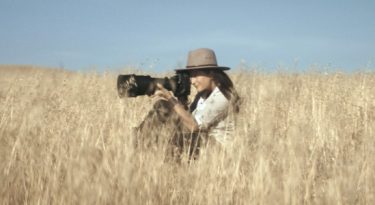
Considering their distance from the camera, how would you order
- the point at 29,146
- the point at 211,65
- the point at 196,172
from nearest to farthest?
the point at 196,172 < the point at 29,146 < the point at 211,65

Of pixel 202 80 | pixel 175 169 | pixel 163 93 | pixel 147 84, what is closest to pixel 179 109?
pixel 163 93

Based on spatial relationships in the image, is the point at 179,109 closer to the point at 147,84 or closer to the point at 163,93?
the point at 163,93

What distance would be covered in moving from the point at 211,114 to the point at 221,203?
4.72 feet

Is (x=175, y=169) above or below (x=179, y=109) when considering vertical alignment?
below

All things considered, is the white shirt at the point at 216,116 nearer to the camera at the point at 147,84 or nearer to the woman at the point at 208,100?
the woman at the point at 208,100

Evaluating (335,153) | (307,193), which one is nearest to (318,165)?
(335,153)

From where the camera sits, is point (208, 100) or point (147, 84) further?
point (208, 100)

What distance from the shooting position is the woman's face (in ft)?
11.5

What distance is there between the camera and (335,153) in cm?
259

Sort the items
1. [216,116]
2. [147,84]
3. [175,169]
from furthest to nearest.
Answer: [216,116], [147,84], [175,169]

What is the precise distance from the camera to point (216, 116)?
129 inches

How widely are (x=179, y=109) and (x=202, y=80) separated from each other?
50 centimetres

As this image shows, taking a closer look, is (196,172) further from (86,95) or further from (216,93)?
(86,95)

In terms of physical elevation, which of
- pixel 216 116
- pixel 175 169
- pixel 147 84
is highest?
pixel 147 84
